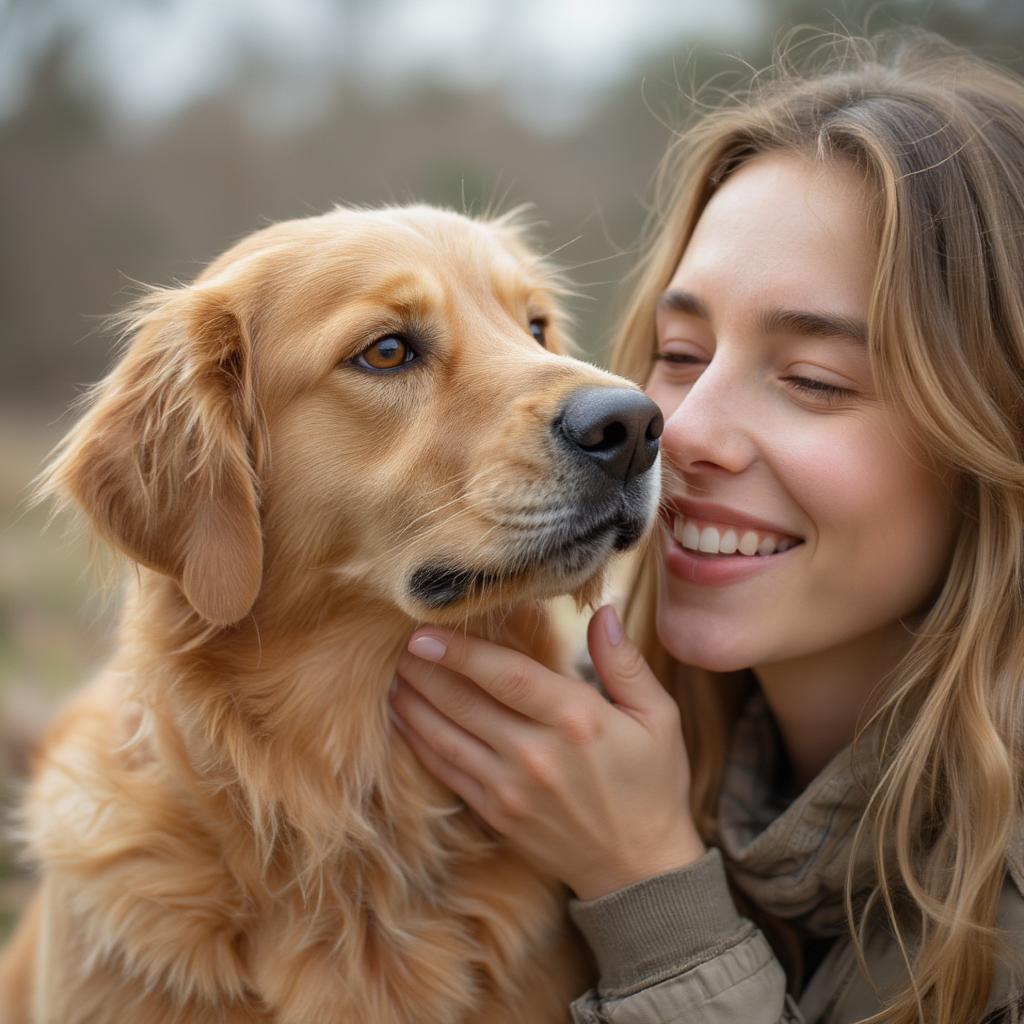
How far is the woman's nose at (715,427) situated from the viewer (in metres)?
2.06

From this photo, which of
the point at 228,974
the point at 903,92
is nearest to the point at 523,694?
the point at 228,974

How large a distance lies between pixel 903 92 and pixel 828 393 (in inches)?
29.9

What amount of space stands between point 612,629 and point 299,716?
69 cm

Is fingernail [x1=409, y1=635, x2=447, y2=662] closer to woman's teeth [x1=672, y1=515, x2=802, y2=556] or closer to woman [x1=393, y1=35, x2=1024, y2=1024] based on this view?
woman [x1=393, y1=35, x2=1024, y2=1024]

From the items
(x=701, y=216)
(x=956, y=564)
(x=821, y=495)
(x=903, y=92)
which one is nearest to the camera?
(x=821, y=495)

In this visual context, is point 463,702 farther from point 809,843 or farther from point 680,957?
point 809,843

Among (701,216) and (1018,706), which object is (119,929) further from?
(701,216)

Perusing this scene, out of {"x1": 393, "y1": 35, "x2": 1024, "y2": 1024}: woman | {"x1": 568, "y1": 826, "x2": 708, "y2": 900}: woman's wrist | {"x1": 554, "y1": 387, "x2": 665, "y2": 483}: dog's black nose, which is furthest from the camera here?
{"x1": 568, "y1": 826, "x2": 708, "y2": 900}: woman's wrist

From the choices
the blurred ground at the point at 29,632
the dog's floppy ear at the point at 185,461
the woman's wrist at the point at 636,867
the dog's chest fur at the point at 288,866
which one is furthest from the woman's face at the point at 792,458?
the blurred ground at the point at 29,632

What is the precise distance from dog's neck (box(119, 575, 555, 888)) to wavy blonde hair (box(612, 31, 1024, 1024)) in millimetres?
851

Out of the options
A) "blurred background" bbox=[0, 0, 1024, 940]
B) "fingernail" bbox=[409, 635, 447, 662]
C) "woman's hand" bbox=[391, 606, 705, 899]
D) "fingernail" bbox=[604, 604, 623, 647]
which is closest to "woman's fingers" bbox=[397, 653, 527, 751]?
"woman's hand" bbox=[391, 606, 705, 899]

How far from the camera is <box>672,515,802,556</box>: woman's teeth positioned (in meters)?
2.14

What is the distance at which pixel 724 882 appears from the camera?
2.14 m

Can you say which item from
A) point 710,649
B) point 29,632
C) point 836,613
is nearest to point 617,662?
point 710,649
